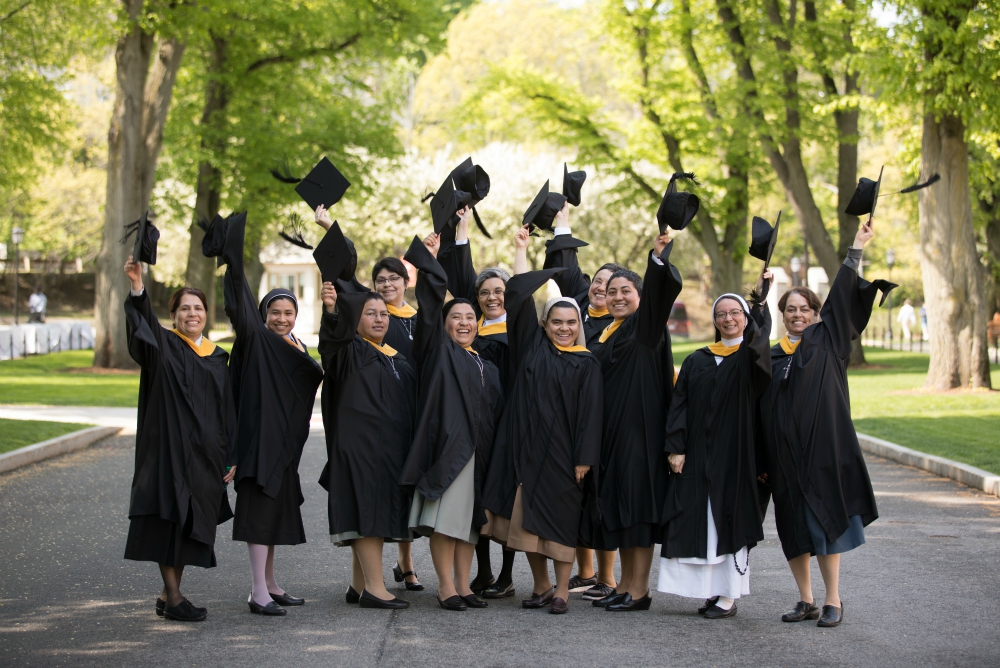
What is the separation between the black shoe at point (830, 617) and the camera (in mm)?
5973

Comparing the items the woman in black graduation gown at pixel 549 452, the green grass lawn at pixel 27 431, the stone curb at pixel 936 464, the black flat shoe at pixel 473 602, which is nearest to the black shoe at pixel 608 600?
the woman in black graduation gown at pixel 549 452

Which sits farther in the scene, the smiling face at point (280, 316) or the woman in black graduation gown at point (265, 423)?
the smiling face at point (280, 316)

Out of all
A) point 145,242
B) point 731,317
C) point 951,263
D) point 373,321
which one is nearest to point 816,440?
point 731,317

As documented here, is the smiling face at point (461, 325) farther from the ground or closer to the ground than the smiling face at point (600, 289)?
closer to the ground

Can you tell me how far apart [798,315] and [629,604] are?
208 cm

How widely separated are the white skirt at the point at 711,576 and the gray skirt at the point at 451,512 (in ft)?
3.98

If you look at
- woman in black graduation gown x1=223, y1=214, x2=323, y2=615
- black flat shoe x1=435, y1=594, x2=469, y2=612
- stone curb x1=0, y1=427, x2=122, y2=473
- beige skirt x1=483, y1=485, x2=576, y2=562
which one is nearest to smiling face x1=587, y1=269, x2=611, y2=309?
beige skirt x1=483, y1=485, x2=576, y2=562

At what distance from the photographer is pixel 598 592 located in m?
6.77

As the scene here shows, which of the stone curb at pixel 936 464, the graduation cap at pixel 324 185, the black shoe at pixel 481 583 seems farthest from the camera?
the stone curb at pixel 936 464

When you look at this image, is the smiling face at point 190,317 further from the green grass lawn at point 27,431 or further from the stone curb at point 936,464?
the stone curb at point 936,464

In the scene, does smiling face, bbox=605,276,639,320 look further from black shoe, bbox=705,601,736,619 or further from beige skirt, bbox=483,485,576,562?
black shoe, bbox=705,601,736,619

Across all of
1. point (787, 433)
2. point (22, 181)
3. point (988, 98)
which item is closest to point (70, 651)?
point (787, 433)

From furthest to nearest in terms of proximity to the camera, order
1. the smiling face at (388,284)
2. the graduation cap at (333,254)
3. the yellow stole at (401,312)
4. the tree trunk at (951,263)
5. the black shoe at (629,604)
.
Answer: the tree trunk at (951,263) < the yellow stole at (401,312) < the smiling face at (388,284) < the black shoe at (629,604) < the graduation cap at (333,254)

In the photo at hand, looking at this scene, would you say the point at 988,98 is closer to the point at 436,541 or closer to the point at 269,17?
the point at 436,541
